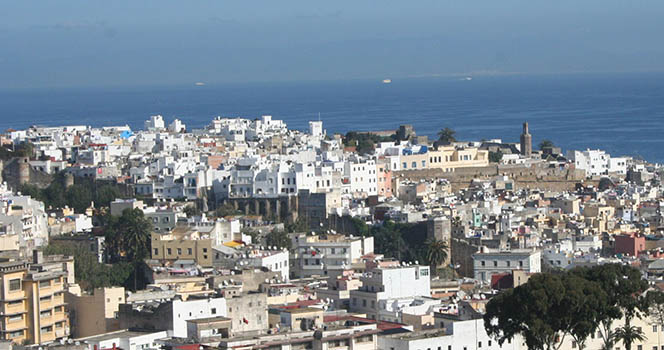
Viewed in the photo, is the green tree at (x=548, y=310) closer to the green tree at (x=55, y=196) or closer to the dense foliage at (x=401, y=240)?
the dense foliage at (x=401, y=240)

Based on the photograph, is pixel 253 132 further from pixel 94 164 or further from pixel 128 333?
pixel 128 333

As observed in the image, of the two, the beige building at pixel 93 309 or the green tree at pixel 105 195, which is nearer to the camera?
the beige building at pixel 93 309

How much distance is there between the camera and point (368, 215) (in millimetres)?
51000

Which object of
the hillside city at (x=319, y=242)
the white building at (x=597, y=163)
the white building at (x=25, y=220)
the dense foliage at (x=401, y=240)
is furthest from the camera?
the white building at (x=597, y=163)

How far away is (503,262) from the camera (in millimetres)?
42438

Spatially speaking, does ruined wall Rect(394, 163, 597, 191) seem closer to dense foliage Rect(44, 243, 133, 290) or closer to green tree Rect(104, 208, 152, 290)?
green tree Rect(104, 208, 152, 290)

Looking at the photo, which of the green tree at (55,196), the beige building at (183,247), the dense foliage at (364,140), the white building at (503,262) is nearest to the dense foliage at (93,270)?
the beige building at (183,247)

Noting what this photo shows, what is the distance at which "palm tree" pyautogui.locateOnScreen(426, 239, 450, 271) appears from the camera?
45.7 metres

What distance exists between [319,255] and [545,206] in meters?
13.3

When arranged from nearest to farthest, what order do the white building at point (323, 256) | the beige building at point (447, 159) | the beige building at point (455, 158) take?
the white building at point (323, 256) < the beige building at point (447, 159) < the beige building at point (455, 158)

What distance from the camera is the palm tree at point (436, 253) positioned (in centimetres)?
4566

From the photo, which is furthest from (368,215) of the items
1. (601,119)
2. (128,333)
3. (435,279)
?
(601,119)

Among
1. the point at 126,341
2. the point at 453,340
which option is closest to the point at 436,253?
the point at 453,340

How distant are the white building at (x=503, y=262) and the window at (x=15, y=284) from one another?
13236 mm
